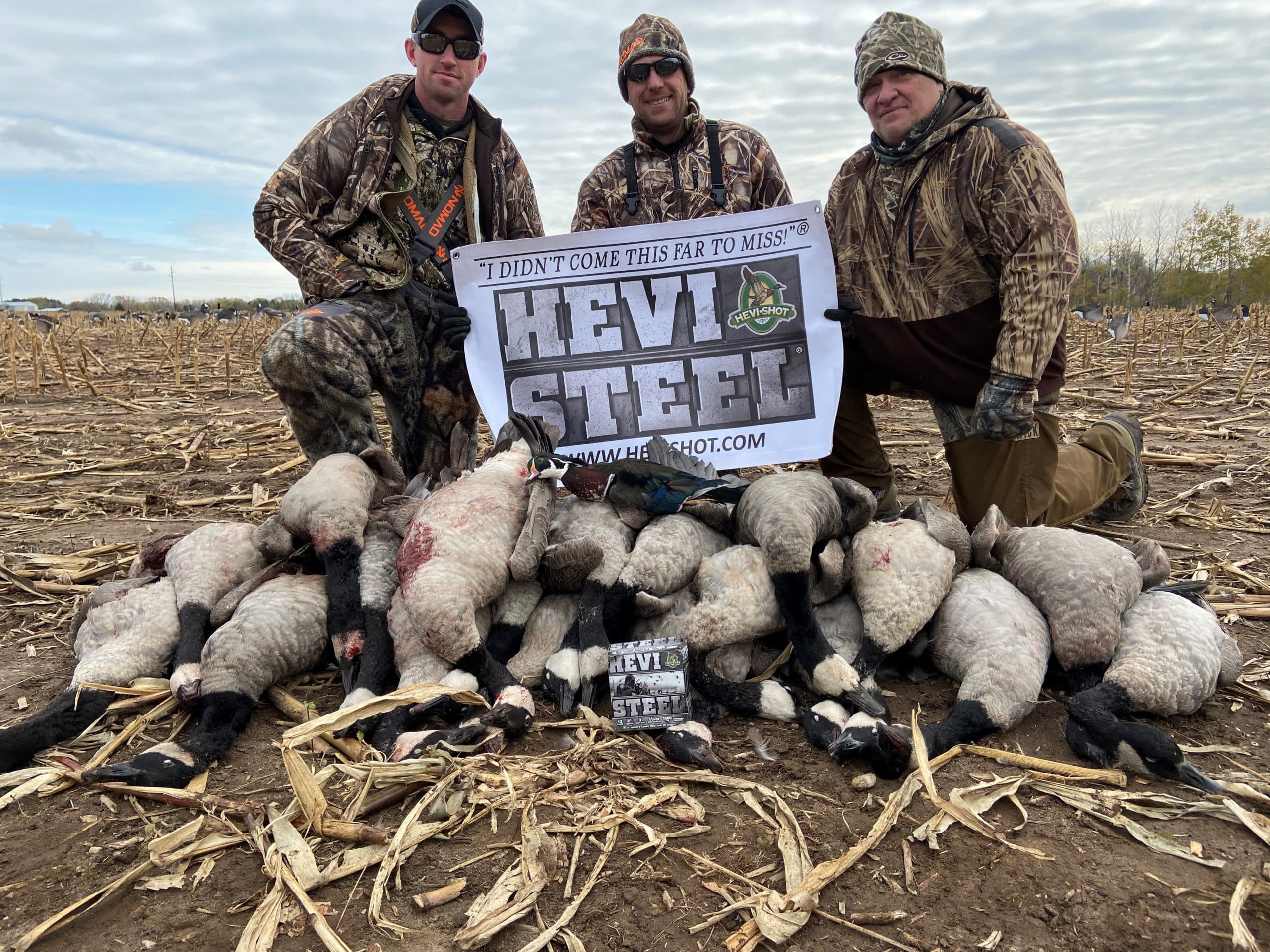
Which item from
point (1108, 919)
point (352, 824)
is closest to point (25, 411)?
point (352, 824)

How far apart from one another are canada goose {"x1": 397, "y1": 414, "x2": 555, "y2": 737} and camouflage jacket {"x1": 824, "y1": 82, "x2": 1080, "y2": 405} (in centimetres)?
215

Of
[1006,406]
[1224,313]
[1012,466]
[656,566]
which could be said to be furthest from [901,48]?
[1224,313]

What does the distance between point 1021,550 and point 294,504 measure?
2.97m

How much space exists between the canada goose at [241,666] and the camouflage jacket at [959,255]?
3234mm

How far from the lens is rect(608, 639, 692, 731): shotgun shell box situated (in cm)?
293

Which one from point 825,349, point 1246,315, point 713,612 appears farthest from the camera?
point 1246,315

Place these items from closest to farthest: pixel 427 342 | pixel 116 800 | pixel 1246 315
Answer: pixel 116 800 → pixel 427 342 → pixel 1246 315

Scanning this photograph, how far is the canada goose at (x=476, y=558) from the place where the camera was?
302cm

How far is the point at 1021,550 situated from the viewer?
3.40 meters

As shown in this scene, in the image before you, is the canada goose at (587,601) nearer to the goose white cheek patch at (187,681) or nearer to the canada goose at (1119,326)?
the goose white cheek patch at (187,681)

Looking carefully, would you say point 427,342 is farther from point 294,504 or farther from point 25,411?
point 25,411

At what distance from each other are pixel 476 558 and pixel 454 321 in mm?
1873

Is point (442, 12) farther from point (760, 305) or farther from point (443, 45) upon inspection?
point (760, 305)

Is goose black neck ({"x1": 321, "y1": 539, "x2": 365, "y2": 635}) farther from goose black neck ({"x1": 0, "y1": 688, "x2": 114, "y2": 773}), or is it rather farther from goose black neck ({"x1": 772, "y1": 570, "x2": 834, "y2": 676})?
goose black neck ({"x1": 772, "y1": 570, "x2": 834, "y2": 676})
